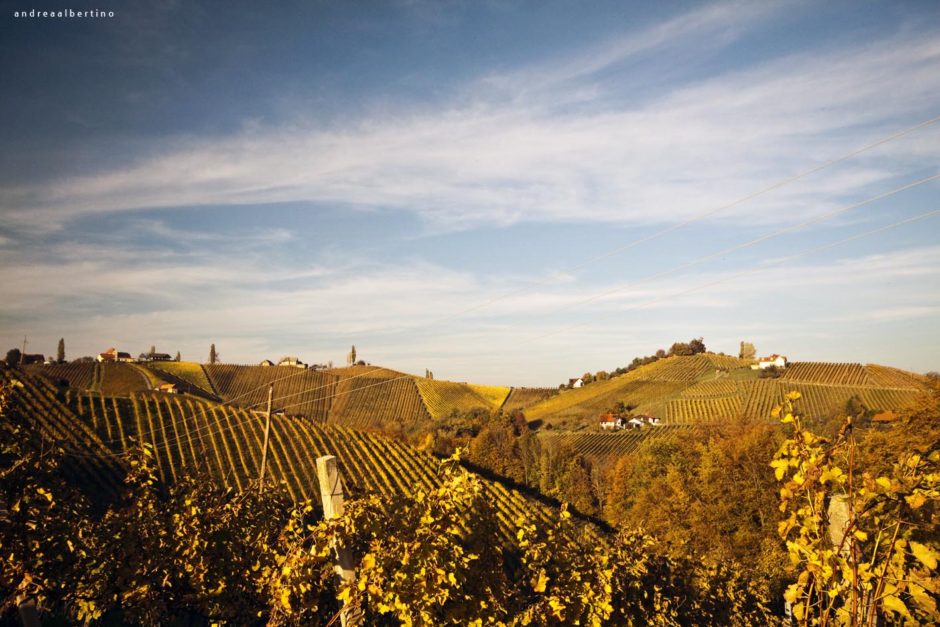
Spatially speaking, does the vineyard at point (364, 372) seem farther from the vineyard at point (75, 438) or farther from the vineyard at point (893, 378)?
the vineyard at point (893, 378)

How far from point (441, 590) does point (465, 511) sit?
2.56 feet

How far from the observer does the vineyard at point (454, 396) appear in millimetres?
95938

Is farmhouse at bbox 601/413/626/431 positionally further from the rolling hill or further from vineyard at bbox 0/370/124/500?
vineyard at bbox 0/370/124/500

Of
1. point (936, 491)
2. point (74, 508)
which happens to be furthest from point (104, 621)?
point (936, 491)

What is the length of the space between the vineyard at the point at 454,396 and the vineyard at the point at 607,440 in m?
26.5

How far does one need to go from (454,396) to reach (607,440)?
43277 millimetres

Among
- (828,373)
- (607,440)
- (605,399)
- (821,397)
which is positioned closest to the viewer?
(607,440)

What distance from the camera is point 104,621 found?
531 inches

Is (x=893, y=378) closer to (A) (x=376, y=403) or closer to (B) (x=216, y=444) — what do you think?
(A) (x=376, y=403)

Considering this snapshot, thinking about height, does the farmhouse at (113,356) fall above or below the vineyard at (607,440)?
above

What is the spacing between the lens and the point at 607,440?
63219mm

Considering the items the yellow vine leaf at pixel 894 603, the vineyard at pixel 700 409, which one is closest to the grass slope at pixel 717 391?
the vineyard at pixel 700 409

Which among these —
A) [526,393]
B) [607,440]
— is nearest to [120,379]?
[607,440]

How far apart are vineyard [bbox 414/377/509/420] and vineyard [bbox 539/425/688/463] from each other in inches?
1043
